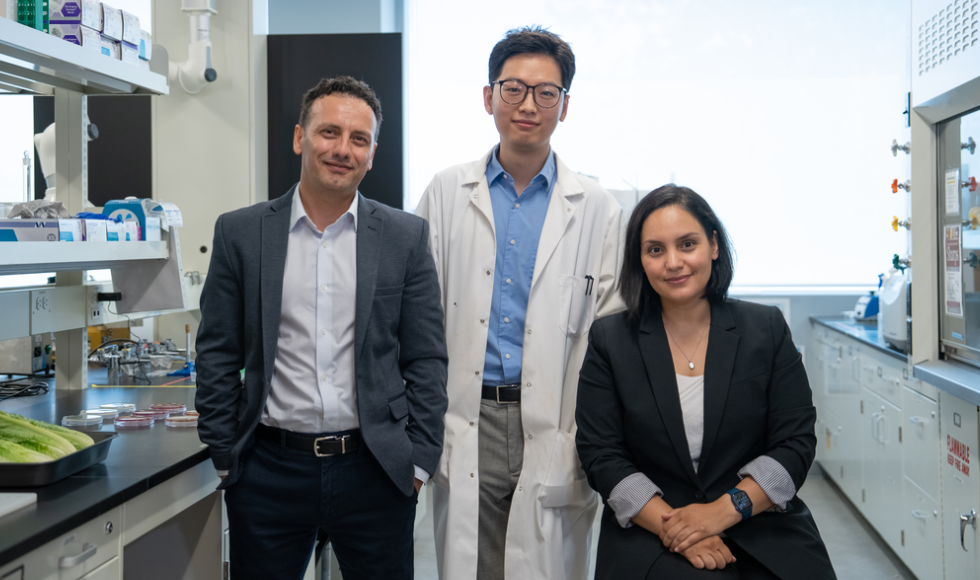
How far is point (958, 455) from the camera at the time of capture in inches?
93.8

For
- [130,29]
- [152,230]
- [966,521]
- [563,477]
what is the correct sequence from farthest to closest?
[966,521], [152,230], [130,29], [563,477]

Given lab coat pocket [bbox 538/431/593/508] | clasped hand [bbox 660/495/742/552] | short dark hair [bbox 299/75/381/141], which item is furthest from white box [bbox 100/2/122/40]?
clasped hand [bbox 660/495/742/552]

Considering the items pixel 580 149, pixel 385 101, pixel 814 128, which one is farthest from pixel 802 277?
pixel 385 101

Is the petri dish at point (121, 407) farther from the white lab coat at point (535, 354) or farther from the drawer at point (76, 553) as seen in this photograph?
the white lab coat at point (535, 354)

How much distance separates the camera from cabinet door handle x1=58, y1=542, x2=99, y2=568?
1192mm

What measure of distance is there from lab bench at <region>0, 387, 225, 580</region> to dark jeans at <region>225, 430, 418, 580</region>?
0.54 feet

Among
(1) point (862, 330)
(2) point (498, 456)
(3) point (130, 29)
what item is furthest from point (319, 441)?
(1) point (862, 330)

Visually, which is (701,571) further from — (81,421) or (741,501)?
(81,421)

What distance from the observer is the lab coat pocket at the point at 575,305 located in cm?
177

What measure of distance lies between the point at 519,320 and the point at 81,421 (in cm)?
115

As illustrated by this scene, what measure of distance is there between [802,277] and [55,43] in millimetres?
4383

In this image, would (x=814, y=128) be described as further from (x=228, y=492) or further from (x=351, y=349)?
(x=228, y=492)

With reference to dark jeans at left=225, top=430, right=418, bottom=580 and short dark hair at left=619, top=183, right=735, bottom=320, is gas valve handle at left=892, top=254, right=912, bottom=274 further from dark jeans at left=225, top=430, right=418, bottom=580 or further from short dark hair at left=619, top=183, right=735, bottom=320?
dark jeans at left=225, top=430, right=418, bottom=580

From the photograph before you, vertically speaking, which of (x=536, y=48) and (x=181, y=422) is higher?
(x=536, y=48)
